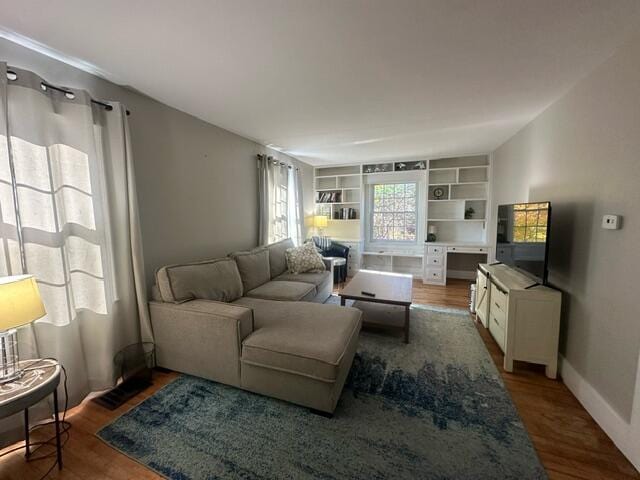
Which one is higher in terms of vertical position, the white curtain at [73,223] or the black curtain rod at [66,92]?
the black curtain rod at [66,92]

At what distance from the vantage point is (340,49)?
159 cm

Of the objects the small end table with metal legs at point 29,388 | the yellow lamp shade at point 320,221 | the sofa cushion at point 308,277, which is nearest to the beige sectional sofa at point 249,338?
the small end table with metal legs at point 29,388

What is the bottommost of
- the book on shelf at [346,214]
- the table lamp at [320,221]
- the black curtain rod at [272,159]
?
the table lamp at [320,221]

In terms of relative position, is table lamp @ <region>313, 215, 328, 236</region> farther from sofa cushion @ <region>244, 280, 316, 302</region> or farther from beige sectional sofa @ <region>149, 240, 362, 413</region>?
beige sectional sofa @ <region>149, 240, 362, 413</region>

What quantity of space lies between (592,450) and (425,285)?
329 cm

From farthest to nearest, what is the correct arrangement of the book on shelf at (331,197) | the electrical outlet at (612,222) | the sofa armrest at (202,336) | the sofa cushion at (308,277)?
1. the book on shelf at (331,197)
2. the sofa cushion at (308,277)
3. the sofa armrest at (202,336)
4. the electrical outlet at (612,222)

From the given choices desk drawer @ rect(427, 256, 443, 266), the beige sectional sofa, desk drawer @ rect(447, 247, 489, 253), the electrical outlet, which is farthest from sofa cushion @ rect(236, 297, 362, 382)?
desk drawer @ rect(447, 247, 489, 253)

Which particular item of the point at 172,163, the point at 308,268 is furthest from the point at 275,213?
the point at 172,163

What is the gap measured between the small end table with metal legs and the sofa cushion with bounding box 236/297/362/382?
0.97 metres

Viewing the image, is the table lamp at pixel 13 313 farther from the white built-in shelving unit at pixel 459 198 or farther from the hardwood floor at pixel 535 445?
the white built-in shelving unit at pixel 459 198

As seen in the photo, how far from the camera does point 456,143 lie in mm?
3865

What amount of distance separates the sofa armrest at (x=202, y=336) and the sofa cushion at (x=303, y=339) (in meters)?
0.12

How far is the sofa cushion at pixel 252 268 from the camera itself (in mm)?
2977

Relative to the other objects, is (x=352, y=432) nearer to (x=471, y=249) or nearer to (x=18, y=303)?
(x=18, y=303)
